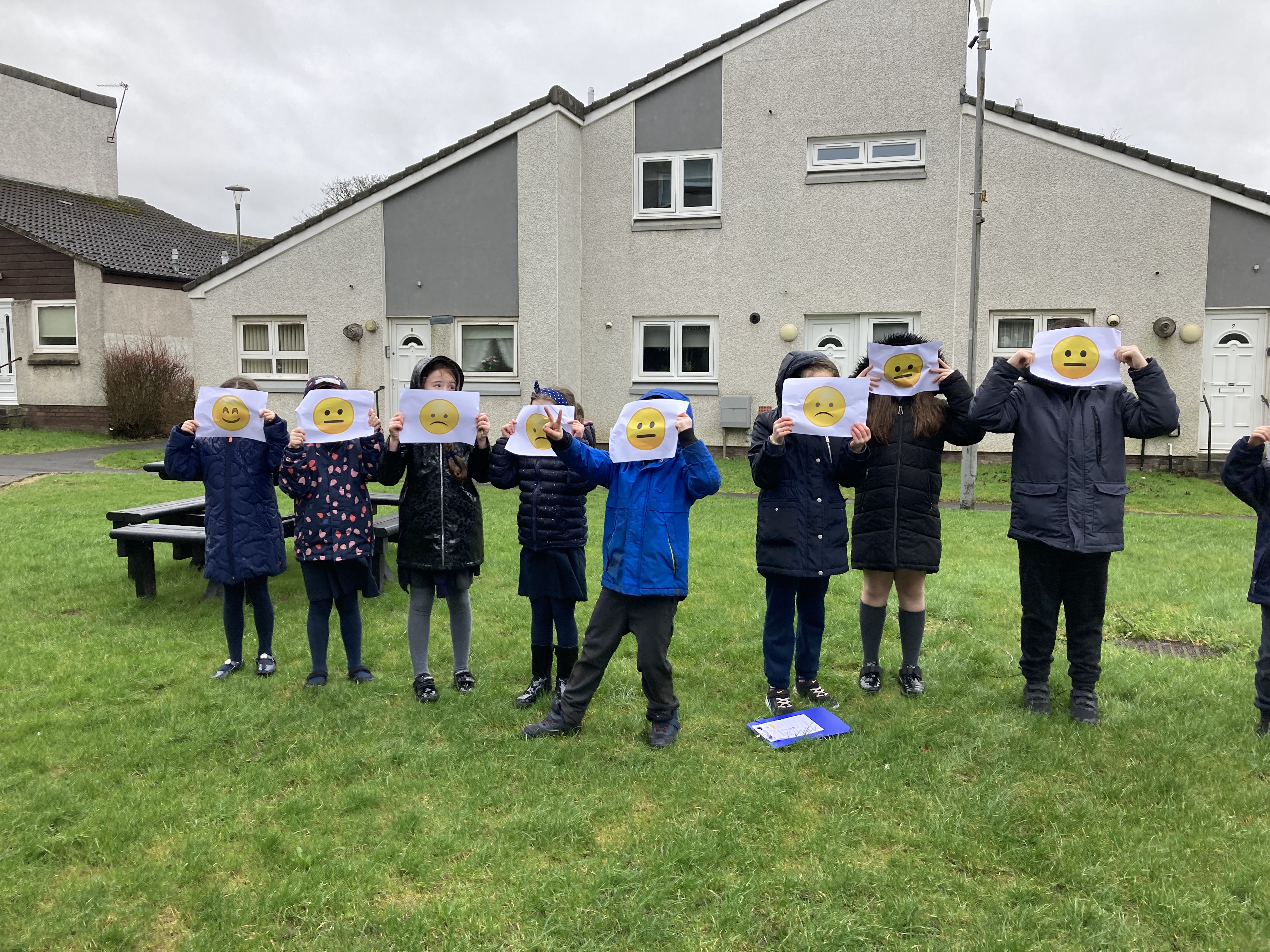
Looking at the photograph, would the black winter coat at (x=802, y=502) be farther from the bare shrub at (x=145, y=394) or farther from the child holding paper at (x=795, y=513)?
the bare shrub at (x=145, y=394)

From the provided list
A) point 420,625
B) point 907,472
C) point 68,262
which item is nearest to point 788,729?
point 907,472

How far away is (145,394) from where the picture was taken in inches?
806

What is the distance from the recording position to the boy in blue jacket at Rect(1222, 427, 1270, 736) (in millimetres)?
4133

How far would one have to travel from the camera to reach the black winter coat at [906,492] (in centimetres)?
462

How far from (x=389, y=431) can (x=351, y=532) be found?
2.24 feet

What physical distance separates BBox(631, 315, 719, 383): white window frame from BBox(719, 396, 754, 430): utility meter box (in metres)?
0.49

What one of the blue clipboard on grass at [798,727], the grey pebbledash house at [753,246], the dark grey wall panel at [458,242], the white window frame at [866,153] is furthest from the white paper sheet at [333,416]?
the white window frame at [866,153]

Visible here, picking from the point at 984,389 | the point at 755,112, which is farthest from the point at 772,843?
the point at 755,112

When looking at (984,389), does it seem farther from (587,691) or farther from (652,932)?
(652,932)

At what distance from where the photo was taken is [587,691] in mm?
4238

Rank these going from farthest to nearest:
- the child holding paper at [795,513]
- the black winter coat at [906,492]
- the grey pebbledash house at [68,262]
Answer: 1. the grey pebbledash house at [68,262]
2. the black winter coat at [906,492]
3. the child holding paper at [795,513]

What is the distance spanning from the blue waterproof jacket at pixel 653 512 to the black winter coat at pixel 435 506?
0.88 metres

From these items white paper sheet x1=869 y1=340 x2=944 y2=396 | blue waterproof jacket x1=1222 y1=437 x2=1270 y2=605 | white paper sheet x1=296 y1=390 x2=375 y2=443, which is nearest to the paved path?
white paper sheet x1=296 y1=390 x2=375 y2=443

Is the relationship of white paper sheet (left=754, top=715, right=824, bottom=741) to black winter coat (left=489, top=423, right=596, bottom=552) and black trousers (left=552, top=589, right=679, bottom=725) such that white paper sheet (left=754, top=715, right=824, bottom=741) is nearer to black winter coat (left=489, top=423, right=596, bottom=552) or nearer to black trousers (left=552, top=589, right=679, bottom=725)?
black trousers (left=552, top=589, right=679, bottom=725)
